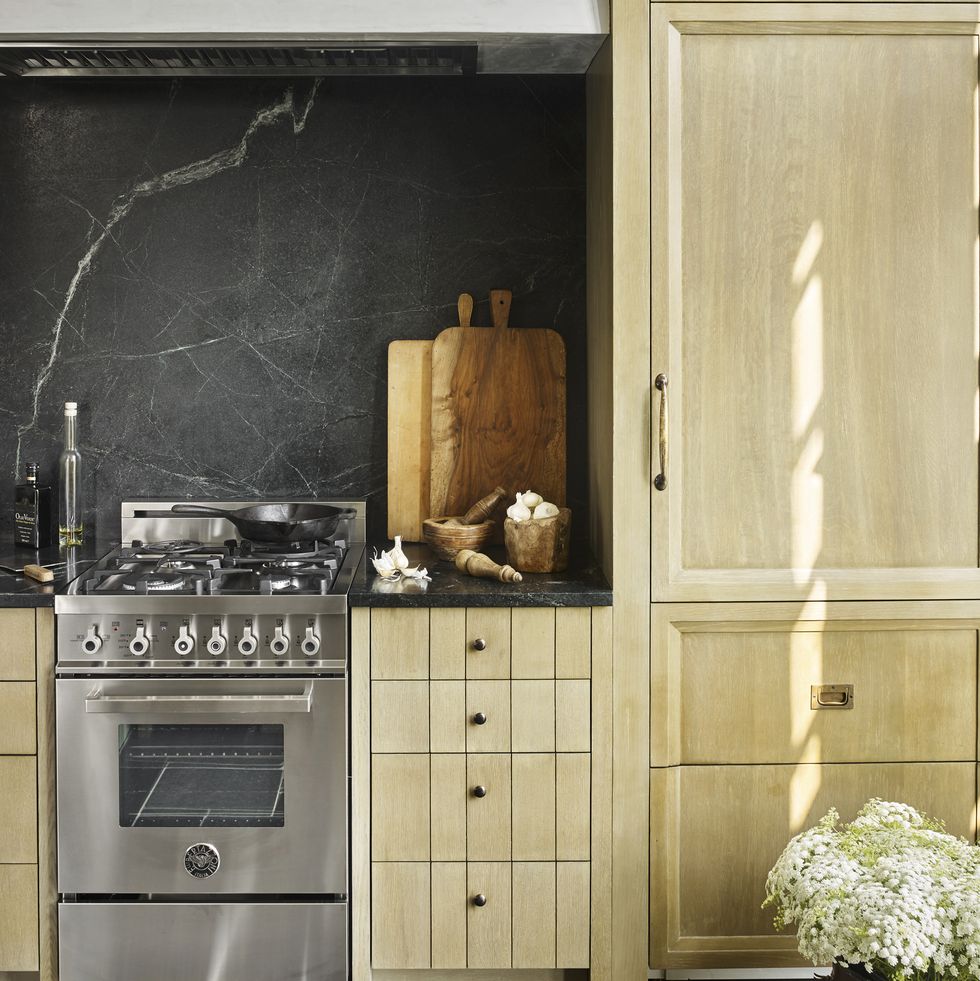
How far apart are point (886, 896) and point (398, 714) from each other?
3.27 ft

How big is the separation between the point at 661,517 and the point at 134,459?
4.90 ft

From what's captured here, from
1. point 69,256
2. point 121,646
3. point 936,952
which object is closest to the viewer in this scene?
point 936,952

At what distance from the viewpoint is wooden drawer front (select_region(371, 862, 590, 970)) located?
209 centimetres

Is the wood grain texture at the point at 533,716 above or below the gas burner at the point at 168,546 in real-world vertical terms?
below

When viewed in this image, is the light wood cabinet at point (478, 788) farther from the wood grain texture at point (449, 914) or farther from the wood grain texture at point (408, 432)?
the wood grain texture at point (408, 432)

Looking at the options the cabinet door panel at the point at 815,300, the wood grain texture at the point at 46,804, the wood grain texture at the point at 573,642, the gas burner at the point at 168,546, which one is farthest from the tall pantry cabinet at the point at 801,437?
the wood grain texture at the point at 46,804

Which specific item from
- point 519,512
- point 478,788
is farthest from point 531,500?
point 478,788

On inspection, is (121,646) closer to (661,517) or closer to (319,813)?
(319,813)

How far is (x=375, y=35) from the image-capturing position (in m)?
2.11

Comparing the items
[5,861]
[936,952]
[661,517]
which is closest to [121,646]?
[5,861]

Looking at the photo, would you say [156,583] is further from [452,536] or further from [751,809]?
[751,809]

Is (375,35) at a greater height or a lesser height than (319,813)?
greater

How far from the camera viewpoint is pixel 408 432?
2.62m

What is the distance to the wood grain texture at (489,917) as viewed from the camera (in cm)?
209
